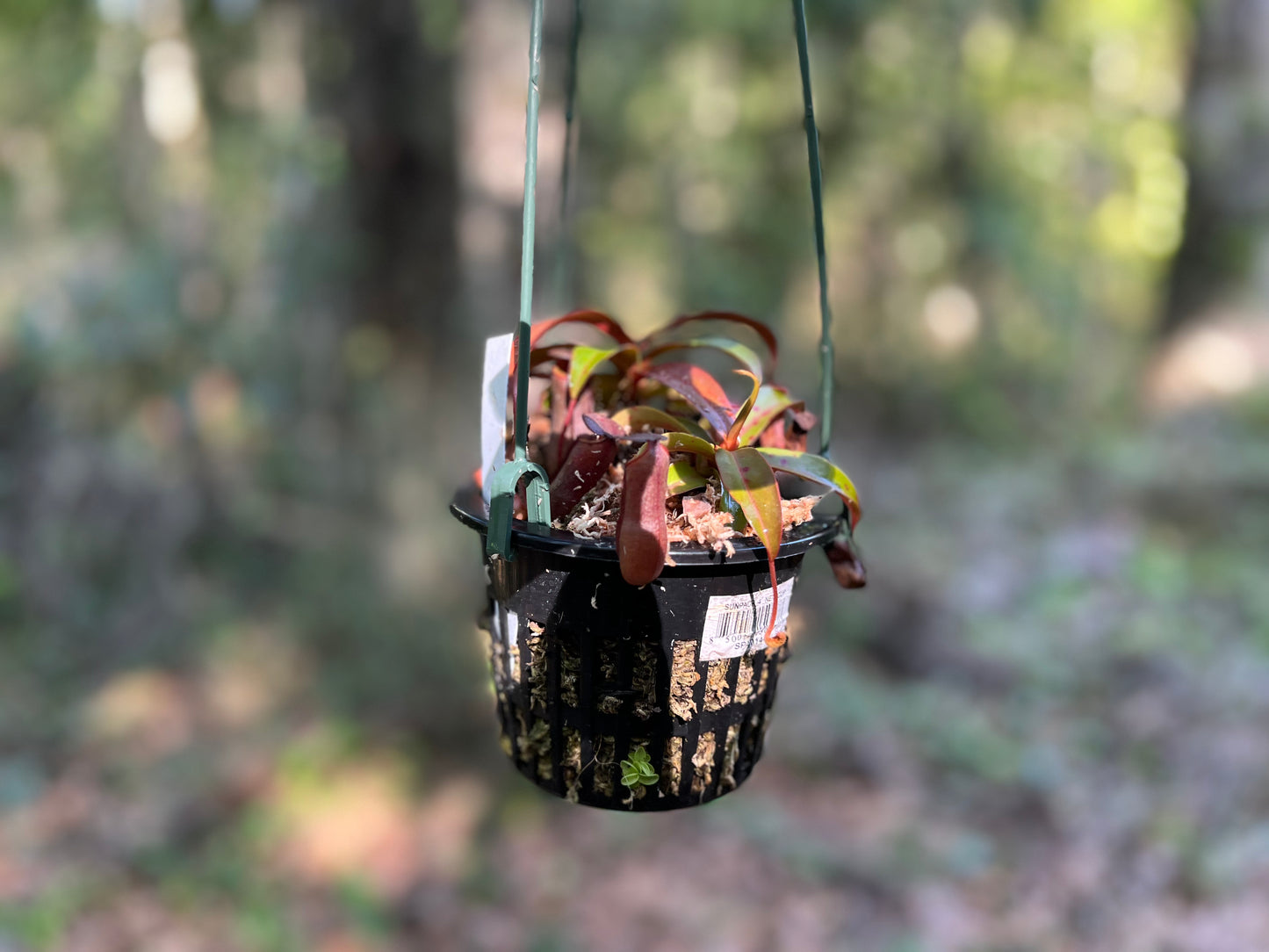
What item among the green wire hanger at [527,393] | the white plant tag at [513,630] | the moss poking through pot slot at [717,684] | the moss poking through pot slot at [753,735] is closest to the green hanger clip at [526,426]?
the green wire hanger at [527,393]

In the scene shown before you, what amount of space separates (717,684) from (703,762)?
0.10m

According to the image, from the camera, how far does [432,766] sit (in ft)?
10.7

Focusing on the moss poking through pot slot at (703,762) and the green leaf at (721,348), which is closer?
the moss poking through pot slot at (703,762)

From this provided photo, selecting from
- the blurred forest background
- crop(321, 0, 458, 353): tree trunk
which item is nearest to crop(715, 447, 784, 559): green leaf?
the blurred forest background

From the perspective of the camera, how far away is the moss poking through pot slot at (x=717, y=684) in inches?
35.3

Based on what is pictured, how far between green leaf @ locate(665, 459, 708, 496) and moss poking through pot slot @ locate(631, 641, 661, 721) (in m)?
0.16

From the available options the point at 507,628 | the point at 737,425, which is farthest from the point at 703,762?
the point at 737,425

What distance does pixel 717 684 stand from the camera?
35.8 inches

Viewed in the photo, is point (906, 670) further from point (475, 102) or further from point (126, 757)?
point (126, 757)

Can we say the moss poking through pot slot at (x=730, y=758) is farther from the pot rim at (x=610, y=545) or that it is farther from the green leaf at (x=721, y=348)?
the green leaf at (x=721, y=348)

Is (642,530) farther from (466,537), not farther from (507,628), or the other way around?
(466,537)

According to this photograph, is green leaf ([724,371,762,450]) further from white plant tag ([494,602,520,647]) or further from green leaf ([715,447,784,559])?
white plant tag ([494,602,520,647])

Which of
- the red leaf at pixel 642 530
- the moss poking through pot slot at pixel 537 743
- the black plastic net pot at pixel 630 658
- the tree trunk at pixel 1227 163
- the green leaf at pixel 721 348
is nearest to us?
the red leaf at pixel 642 530

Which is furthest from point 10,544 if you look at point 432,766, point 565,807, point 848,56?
point 848,56
